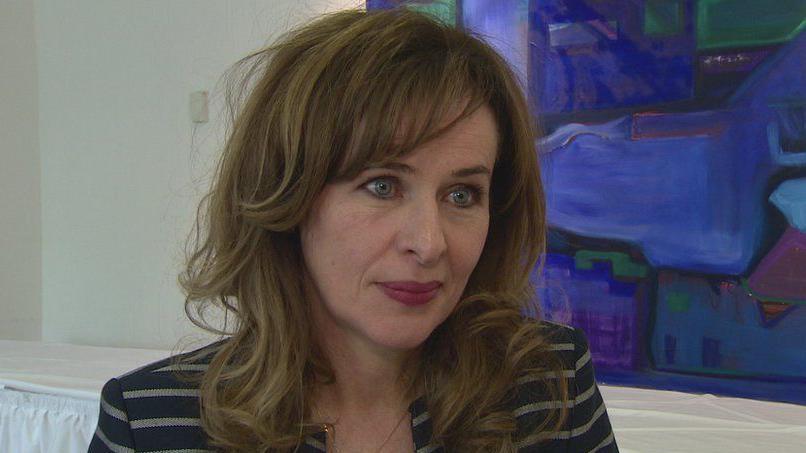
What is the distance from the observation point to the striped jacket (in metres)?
0.85

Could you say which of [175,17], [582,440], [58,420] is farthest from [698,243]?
[175,17]

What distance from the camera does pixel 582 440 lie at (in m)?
0.96

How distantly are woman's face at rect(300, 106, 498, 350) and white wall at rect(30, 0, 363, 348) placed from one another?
1.45 meters

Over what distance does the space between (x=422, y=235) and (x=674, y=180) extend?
3.15ft

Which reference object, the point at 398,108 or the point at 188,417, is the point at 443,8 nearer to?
the point at 398,108

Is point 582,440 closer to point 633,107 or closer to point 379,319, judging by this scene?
point 379,319

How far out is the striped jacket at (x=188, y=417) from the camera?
0.85 meters

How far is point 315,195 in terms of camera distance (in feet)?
2.76

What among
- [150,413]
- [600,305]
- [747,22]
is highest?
[747,22]

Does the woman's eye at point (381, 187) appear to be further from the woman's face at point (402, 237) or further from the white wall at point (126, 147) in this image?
the white wall at point (126, 147)

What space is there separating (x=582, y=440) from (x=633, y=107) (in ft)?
2.94

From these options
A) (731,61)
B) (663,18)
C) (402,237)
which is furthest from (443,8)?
(402,237)

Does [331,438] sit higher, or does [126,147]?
[126,147]

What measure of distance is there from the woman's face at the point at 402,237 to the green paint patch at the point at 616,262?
0.85 m
